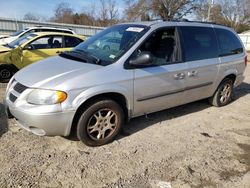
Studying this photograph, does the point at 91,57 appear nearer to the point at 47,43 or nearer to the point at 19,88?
the point at 19,88

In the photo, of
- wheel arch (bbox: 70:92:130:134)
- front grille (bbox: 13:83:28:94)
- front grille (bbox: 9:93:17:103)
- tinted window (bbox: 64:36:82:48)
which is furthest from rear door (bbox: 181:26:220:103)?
tinted window (bbox: 64:36:82:48)

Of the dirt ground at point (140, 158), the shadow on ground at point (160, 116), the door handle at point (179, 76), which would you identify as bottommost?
the dirt ground at point (140, 158)

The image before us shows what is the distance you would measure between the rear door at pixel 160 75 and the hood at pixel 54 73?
784 mm

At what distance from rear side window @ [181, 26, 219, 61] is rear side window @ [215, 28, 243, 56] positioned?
0.19m

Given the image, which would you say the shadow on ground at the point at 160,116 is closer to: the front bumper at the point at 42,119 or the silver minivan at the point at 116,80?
the silver minivan at the point at 116,80

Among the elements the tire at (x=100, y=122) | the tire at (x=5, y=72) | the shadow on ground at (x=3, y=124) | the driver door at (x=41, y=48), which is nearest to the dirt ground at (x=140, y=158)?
the shadow on ground at (x=3, y=124)

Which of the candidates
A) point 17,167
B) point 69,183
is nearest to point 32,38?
point 17,167

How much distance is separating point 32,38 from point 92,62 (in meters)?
4.49

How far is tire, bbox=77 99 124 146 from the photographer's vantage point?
3385 mm

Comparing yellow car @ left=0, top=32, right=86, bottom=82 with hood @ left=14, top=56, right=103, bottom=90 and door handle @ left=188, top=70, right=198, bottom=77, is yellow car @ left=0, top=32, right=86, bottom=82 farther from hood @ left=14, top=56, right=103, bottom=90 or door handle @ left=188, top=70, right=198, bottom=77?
door handle @ left=188, top=70, right=198, bottom=77

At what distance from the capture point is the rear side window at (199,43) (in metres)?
4.36

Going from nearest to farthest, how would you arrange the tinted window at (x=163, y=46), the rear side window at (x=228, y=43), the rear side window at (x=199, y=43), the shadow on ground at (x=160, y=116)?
the tinted window at (x=163, y=46)
the shadow on ground at (x=160, y=116)
the rear side window at (x=199, y=43)
the rear side window at (x=228, y=43)

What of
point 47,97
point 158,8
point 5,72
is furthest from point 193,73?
point 158,8

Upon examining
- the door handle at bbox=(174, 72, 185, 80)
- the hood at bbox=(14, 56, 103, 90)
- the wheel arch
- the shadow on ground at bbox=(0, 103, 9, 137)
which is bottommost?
the shadow on ground at bbox=(0, 103, 9, 137)
